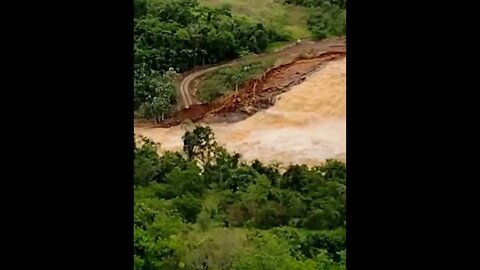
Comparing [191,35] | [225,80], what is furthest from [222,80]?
[191,35]

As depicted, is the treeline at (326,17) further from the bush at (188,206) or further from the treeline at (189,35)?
the bush at (188,206)

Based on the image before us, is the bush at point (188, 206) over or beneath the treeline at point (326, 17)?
beneath

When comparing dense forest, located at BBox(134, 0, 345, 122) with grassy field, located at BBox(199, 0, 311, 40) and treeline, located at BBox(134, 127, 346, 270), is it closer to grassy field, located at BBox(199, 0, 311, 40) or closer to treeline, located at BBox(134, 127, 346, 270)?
grassy field, located at BBox(199, 0, 311, 40)

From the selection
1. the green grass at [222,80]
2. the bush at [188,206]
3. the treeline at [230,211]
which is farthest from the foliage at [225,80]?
the bush at [188,206]

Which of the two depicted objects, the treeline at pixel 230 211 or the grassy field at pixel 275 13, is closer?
the treeline at pixel 230 211
